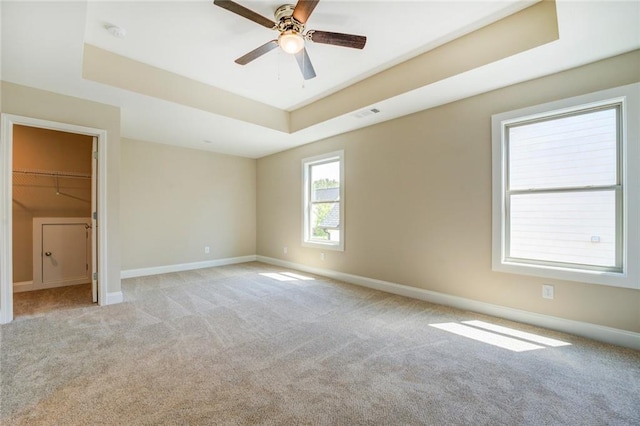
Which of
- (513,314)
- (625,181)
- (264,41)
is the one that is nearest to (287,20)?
(264,41)

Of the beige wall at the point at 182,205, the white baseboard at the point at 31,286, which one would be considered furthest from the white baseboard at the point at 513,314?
the white baseboard at the point at 31,286

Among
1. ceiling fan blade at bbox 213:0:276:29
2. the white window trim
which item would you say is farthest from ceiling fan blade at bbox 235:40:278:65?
the white window trim

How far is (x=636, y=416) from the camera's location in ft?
5.12

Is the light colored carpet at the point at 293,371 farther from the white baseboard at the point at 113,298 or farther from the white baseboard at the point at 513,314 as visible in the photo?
the white baseboard at the point at 113,298

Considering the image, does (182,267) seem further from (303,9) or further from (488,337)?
(488,337)

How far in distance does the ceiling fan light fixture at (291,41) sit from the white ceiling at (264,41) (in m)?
0.24

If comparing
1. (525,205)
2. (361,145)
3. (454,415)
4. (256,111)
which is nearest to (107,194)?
(256,111)

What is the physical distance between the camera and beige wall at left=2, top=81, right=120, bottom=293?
287cm

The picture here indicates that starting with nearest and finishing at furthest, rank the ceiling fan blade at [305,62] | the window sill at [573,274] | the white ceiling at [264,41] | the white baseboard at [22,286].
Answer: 1. the white ceiling at [264,41]
2. the window sill at [573,274]
3. the ceiling fan blade at [305,62]
4. the white baseboard at [22,286]

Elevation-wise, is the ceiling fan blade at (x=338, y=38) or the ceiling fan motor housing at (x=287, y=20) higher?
the ceiling fan motor housing at (x=287, y=20)

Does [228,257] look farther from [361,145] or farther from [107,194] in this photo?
[361,145]

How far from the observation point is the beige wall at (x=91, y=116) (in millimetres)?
2874

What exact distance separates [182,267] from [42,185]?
2493mm

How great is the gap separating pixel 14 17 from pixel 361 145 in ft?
12.3
